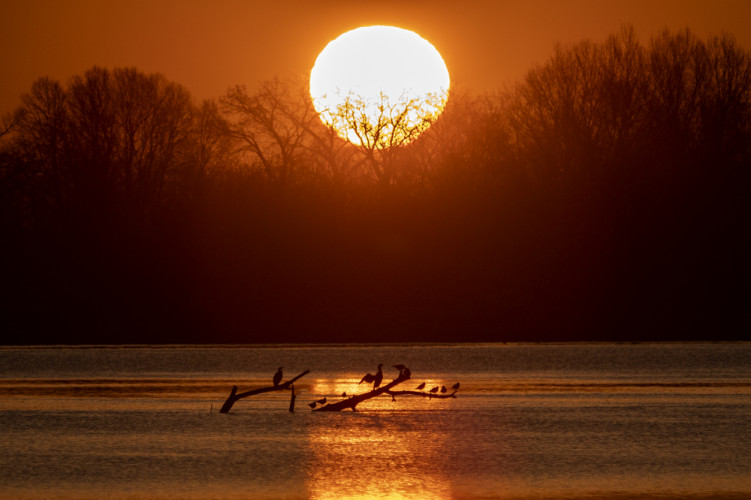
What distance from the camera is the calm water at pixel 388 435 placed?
31.8ft

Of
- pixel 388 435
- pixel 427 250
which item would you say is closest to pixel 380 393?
pixel 388 435

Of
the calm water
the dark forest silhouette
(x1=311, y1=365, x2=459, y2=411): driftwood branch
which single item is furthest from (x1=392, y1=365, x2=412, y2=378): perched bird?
the dark forest silhouette

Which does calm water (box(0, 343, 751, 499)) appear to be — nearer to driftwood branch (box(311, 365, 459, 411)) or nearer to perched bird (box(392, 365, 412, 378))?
driftwood branch (box(311, 365, 459, 411))

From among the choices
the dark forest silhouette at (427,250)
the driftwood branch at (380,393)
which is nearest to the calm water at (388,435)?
the driftwood branch at (380,393)

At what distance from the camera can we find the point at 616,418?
46.7 feet

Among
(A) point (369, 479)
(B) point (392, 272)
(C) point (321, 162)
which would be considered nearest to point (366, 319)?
(B) point (392, 272)

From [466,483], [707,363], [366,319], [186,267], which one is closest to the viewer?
[466,483]

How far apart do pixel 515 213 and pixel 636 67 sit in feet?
45.8

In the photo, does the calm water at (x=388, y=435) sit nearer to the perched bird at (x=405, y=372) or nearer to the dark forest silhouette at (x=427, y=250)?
the perched bird at (x=405, y=372)

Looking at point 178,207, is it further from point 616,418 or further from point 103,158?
point 616,418

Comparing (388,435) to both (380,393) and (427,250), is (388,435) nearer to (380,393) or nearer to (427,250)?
(380,393)

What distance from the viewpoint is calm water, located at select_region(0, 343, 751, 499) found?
970 centimetres

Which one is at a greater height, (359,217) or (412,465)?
(359,217)

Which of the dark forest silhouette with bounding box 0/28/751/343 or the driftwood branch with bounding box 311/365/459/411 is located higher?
the dark forest silhouette with bounding box 0/28/751/343
